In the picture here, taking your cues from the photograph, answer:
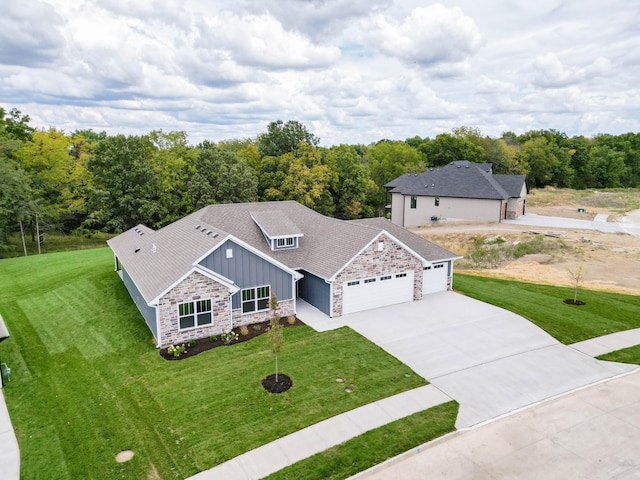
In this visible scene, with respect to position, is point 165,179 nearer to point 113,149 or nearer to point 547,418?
point 113,149

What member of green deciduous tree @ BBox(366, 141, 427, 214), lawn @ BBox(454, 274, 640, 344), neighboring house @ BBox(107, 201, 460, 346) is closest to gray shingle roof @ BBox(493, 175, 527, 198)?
green deciduous tree @ BBox(366, 141, 427, 214)

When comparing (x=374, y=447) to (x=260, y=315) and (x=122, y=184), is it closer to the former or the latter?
(x=260, y=315)

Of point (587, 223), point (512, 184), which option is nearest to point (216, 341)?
point (512, 184)

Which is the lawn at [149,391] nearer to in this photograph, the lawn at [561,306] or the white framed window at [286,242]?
the white framed window at [286,242]

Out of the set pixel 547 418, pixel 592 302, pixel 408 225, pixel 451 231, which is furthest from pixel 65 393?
pixel 408 225

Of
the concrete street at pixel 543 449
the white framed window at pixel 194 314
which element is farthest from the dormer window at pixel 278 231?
the concrete street at pixel 543 449

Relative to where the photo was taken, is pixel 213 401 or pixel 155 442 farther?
pixel 213 401
